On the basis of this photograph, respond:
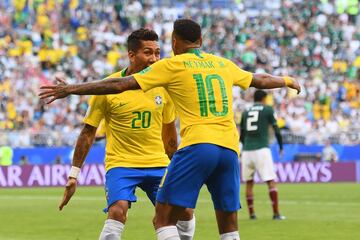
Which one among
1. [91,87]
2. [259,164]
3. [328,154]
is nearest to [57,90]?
[91,87]

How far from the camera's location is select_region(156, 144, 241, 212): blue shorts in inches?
347

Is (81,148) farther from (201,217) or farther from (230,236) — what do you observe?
(201,217)

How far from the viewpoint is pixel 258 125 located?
64.2ft

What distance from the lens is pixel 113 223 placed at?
10.0 meters

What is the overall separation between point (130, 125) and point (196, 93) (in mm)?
1852

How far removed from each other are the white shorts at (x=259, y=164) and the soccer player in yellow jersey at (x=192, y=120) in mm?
10446

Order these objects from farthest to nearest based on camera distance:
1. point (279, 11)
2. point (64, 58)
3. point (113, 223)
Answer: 1. point (279, 11)
2. point (64, 58)
3. point (113, 223)

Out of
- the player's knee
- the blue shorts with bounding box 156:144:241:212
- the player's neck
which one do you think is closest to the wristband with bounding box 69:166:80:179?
the player's knee

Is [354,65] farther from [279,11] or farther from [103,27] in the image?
[103,27]

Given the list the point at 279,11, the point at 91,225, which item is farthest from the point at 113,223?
the point at 279,11

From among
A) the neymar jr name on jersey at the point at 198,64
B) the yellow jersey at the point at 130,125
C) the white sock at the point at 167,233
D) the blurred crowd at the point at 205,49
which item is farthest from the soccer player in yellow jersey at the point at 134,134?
the blurred crowd at the point at 205,49

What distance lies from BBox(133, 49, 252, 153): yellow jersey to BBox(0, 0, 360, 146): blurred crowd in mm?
23631

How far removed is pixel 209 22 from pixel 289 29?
3364 millimetres

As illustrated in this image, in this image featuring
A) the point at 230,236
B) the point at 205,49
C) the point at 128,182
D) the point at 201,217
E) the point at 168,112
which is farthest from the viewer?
the point at 205,49
